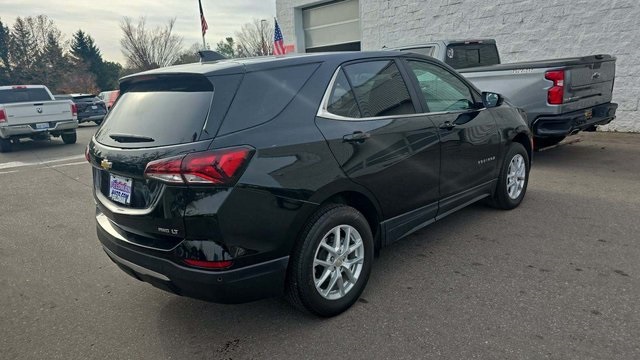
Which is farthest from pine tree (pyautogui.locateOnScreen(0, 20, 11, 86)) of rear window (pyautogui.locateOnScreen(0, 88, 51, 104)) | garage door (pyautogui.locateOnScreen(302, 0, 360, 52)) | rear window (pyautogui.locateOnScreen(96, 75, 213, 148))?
rear window (pyautogui.locateOnScreen(96, 75, 213, 148))

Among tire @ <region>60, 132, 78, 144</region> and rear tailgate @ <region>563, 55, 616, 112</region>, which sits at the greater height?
rear tailgate @ <region>563, 55, 616, 112</region>

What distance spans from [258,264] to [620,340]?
2099 mm

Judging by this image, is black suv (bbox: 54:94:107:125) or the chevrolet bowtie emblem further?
black suv (bbox: 54:94:107:125)

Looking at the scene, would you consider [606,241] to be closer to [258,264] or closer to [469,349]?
[469,349]

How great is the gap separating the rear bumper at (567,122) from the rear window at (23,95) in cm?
1281

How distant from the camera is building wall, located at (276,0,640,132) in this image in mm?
9031

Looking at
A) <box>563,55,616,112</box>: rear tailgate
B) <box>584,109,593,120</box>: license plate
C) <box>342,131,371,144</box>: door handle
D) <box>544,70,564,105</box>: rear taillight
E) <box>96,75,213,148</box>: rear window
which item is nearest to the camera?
<box>96,75,213,148</box>: rear window

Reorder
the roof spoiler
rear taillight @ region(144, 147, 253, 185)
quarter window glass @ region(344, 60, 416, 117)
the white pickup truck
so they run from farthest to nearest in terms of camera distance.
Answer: the white pickup truck
the roof spoiler
quarter window glass @ region(344, 60, 416, 117)
rear taillight @ region(144, 147, 253, 185)

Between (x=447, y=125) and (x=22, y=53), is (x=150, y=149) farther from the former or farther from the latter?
(x=22, y=53)

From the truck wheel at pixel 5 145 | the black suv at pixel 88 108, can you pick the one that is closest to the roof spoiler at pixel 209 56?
the truck wheel at pixel 5 145

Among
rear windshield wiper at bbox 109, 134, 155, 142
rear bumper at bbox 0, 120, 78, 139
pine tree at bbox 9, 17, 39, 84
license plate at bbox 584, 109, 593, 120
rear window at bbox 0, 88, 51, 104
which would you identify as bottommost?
rear bumper at bbox 0, 120, 78, 139

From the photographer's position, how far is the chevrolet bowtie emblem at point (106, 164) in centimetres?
268

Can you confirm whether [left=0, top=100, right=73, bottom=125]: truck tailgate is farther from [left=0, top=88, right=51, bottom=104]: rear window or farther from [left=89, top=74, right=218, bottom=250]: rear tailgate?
[left=89, top=74, right=218, bottom=250]: rear tailgate

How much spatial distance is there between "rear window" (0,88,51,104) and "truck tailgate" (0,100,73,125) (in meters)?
0.80
